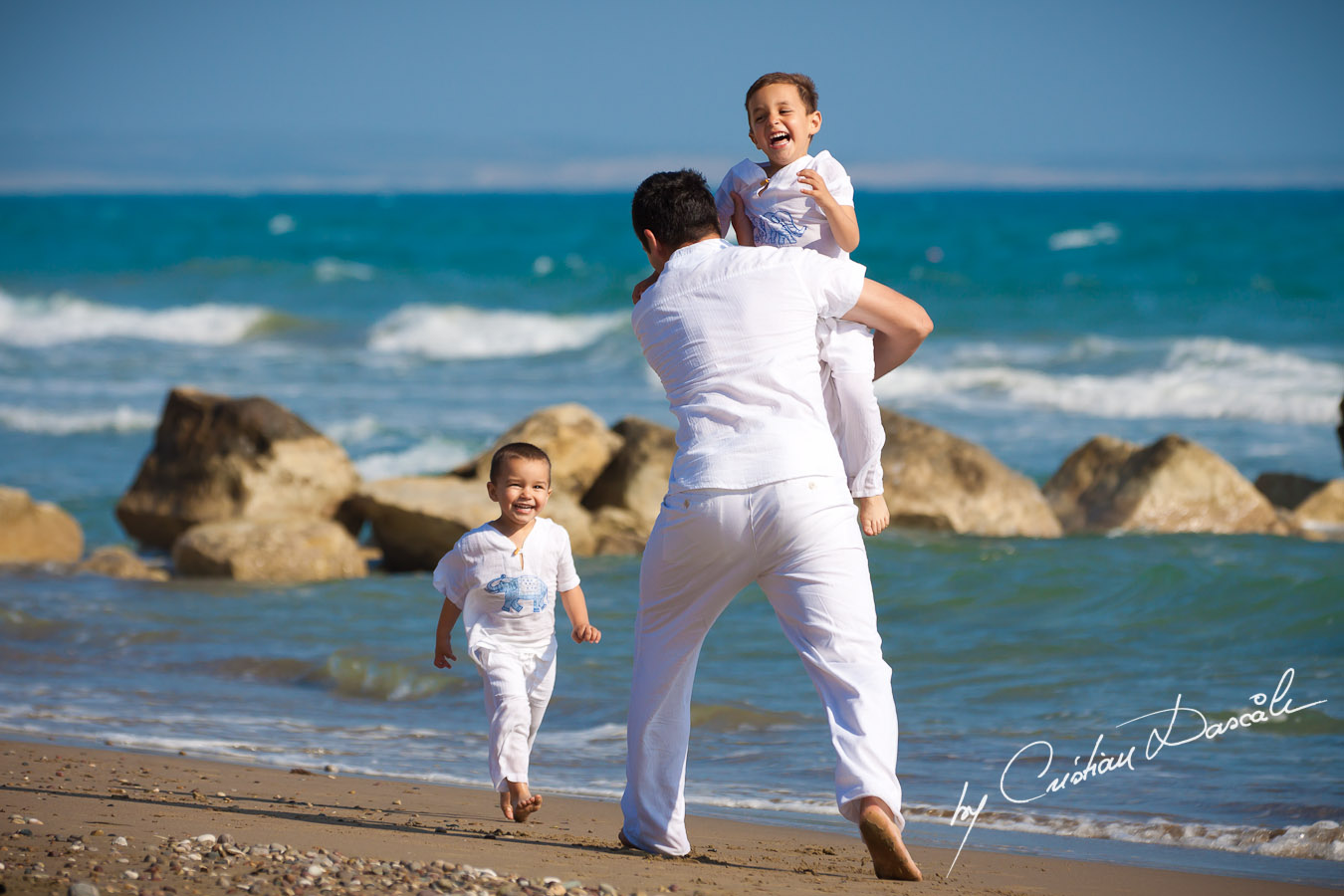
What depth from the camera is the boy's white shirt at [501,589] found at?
174 inches

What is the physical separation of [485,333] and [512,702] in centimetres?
2698

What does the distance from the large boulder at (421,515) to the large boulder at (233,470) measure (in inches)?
18.1

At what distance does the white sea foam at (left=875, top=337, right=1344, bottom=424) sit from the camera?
19.0 meters

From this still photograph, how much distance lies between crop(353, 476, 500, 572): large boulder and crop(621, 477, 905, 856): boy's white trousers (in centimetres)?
600

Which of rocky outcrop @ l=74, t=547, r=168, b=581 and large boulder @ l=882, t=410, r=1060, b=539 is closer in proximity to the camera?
rocky outcrop @ l=74, t=547, r=168, b=581

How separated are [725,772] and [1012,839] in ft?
4.33

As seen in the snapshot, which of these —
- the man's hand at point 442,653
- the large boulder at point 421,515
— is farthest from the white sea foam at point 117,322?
the man's hand at point 442,653

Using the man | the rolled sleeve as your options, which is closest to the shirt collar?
the man

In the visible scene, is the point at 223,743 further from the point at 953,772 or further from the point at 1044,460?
the point at 1044,460

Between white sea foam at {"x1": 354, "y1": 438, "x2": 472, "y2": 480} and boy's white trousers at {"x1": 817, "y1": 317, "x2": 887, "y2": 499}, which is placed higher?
white sea foam at {"x1": 354, "y1": 438, "x2": 472, "y2": 480}

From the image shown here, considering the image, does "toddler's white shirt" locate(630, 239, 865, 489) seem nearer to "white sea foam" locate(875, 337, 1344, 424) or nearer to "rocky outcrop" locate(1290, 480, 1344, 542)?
"rocky outcrop" locate(1290, 480, 1344, 542)

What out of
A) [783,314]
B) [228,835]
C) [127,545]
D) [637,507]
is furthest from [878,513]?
[127,545]

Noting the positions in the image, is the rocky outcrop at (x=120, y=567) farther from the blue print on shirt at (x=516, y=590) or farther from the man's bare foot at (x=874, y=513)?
the man's bare foot at (x=874, y=513)

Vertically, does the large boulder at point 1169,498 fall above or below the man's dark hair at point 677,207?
below
